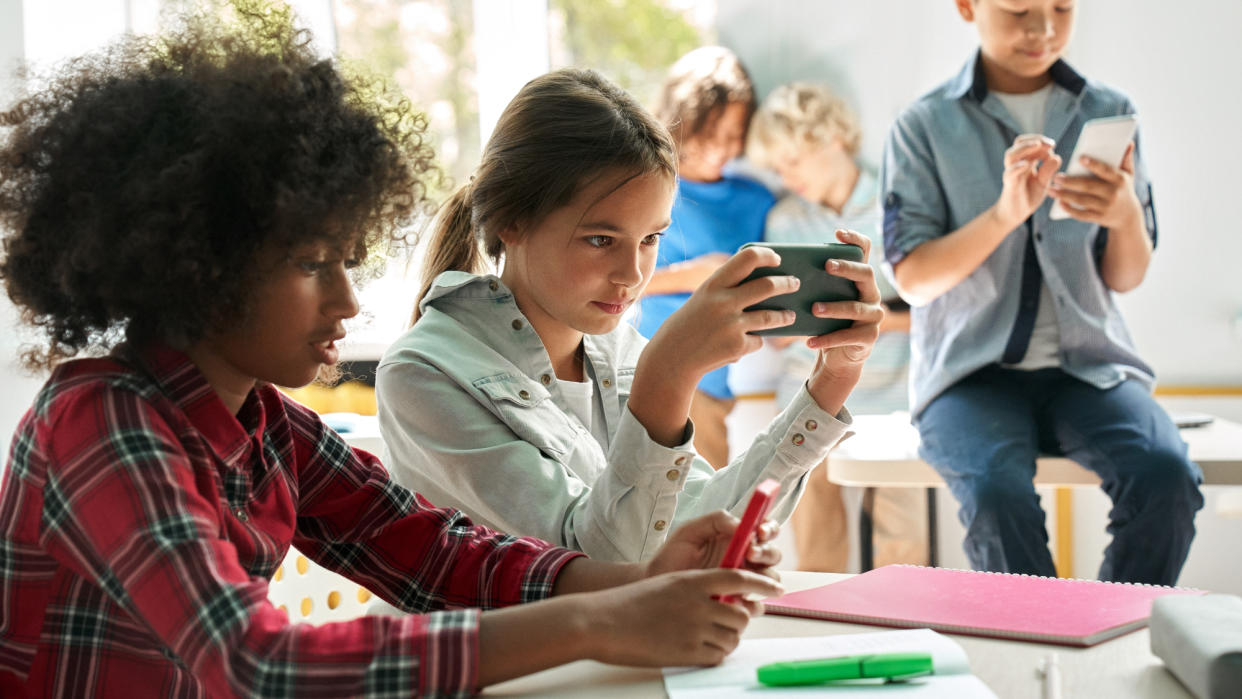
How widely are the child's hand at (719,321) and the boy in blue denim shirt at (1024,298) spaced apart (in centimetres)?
96

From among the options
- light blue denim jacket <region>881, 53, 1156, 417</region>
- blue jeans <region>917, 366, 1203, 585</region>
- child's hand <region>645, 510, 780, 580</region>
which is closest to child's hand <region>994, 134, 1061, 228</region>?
light blue denim jacket <region>881, 53, 1156, 417</region>

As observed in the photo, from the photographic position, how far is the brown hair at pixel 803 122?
2969 mm

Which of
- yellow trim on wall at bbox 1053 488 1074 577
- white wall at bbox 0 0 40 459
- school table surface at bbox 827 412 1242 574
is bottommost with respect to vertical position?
yellow trim on wall at bbox 1053 488 1074 577

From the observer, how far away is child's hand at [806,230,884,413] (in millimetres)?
1032

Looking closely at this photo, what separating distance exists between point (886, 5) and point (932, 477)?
156cm

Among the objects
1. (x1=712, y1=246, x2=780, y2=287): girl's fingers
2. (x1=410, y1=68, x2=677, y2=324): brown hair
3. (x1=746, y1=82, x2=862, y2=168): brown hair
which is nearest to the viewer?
(x1=712, y1=246, x2=780, y2=287): girl's fingers

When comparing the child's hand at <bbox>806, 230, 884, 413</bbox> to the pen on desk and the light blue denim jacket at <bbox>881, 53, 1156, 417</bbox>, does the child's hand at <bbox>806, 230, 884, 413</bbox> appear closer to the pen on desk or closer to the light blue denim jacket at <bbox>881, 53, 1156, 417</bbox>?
the pen on desk

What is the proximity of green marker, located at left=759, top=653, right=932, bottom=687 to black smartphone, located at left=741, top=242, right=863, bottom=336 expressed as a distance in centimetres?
39

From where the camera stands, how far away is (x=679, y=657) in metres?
0.66

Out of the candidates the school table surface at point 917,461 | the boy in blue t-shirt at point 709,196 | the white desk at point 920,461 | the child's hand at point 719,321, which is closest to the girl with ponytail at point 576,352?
the child's hand at point 719,321

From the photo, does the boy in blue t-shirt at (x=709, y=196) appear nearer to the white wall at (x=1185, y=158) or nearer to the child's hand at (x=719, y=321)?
the white wall at (x=1185, y=158)

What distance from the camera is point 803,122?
2971 mm

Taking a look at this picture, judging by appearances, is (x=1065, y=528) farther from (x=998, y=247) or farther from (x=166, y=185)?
(x=166, y=185)

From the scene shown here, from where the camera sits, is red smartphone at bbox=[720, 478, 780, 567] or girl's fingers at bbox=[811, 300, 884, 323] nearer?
red smartphone at bbox=[720, 478, 780, 567]
